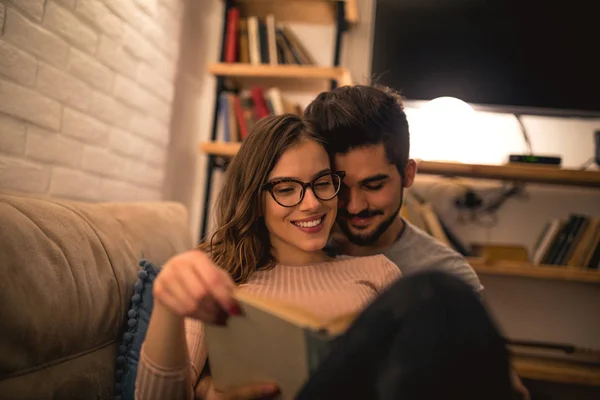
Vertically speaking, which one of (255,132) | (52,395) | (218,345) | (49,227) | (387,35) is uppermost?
(387,35)

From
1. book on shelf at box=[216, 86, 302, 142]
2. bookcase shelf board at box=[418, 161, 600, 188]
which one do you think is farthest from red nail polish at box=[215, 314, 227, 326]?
book on shelf at box=[216, 86, 302, 142]

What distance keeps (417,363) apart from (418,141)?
195cm

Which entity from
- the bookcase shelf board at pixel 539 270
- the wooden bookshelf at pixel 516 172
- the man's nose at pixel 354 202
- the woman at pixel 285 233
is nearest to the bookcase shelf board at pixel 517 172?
the wooden bookshelf at pixel 516 172

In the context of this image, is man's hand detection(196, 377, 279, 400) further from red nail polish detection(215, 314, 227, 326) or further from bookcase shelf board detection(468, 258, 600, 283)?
bookcase shelf board detection(468, 258, 600, 283)

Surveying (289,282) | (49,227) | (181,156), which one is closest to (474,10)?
(181,156)

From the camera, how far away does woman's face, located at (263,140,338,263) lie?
3.46 feet

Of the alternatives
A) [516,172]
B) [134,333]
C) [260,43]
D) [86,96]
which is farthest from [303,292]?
[260,43]

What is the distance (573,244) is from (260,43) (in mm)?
1569

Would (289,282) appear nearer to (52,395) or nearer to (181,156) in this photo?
(52,395)

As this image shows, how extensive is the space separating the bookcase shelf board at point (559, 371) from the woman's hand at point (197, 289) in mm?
1515

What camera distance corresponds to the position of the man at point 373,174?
125cm

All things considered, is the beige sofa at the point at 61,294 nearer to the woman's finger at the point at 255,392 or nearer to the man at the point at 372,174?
the woman's finger at the point at 255,392

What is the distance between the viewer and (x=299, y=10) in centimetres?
240

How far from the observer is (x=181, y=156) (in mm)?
2490
